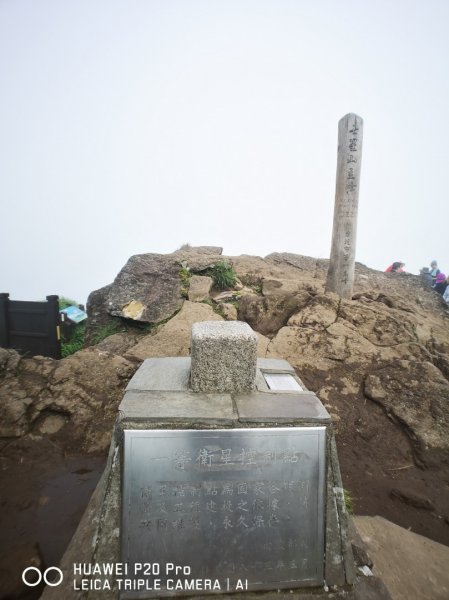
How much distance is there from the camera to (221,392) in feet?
7.32

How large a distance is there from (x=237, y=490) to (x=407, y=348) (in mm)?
4060

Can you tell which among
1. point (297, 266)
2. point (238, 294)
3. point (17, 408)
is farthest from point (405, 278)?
point (17, 408)

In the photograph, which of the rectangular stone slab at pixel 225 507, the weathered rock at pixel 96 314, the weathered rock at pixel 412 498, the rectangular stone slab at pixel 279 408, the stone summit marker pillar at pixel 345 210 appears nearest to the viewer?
the rectangular stone slab at pixel 225 507

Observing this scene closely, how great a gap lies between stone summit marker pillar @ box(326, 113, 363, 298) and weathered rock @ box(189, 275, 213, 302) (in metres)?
2.88

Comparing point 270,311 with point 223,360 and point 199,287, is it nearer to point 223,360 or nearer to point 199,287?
point 199,287

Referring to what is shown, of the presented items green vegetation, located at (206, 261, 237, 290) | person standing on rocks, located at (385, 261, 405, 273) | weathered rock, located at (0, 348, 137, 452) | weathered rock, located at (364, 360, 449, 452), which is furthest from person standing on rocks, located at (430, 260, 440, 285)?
weathered rock, located at (0, 348, 137, 452)

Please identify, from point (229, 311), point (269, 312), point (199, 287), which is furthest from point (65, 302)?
point (269, 312)

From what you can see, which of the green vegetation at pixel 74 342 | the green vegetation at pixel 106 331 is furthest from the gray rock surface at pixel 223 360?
the green vegetation at pixel 74 342

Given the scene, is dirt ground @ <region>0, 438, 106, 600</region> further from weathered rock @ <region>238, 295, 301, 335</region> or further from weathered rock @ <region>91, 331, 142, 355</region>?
weathered rock @ <region>238, 295, 301, 335</region>

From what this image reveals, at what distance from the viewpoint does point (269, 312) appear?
17.6 feet

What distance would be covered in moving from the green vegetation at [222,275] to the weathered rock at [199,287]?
0.76 ft

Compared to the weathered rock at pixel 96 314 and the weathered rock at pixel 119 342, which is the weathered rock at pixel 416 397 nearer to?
the weathered rock at pixel 119 342

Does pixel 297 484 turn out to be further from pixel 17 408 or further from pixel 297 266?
pixel 297 266

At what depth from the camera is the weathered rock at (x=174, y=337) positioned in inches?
185
